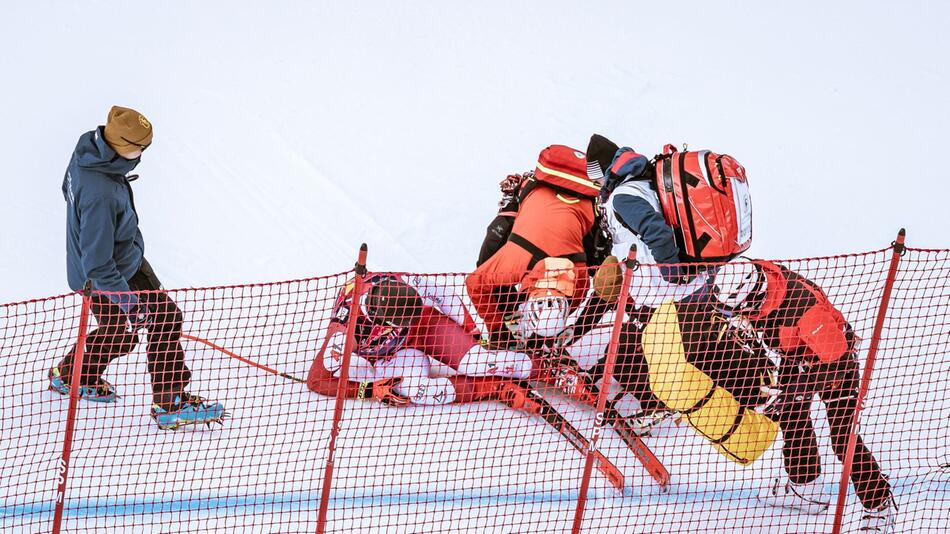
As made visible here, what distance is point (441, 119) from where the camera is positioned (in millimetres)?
9258

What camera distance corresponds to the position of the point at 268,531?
4.99 meters

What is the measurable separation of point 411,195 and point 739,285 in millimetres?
3537

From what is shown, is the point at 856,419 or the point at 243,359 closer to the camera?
the point at 856,419

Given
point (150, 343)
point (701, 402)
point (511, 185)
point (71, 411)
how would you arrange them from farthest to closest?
1. point (511, 185)
2. point (150, 343)
3. point (701, 402)
4. point (71, 411)

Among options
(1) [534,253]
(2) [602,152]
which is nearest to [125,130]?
(1) [534,253]

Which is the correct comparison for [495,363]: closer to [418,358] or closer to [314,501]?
[418,358]

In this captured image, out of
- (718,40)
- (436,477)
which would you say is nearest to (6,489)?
(436,477)

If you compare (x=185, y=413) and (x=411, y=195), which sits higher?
(x=411, y=195)

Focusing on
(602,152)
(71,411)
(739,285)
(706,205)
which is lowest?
(71,411)

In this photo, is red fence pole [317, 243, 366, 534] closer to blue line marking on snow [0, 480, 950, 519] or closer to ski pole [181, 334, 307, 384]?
blue line marking on snow [0, 480, 950, 519]

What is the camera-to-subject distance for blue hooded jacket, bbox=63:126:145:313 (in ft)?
17.3

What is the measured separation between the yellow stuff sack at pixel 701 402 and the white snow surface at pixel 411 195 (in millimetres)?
255

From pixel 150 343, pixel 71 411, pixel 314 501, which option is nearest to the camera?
pixel 71 411

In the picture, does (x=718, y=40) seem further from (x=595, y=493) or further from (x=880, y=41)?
(x=595, y=493)
